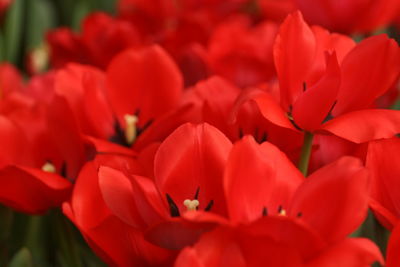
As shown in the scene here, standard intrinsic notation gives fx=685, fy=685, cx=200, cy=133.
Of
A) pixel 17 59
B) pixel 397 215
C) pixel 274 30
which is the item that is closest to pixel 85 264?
pixel 397 215

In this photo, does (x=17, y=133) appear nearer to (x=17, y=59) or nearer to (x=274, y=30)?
(x=274, y=30)

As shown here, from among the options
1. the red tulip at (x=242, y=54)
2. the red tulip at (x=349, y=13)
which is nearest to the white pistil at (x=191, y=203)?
the red tulip at (x=242, y=54)

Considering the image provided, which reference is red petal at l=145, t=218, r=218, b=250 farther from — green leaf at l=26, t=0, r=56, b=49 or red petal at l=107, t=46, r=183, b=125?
green leaf at l=26, t=0, r=56, b=49

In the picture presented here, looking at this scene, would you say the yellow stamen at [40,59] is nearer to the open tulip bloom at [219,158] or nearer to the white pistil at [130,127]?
the open tulip bloom at [219,158]

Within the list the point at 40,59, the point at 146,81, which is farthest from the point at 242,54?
the point at 40,59

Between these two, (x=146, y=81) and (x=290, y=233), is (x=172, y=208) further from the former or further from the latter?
(x=146, y=81)

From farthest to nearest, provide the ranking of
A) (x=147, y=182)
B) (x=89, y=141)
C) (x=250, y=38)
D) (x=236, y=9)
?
1. (x=236, y=9)
2. (x=250, y=38)
3. (x=89, y=141)
4. (x=147, y=182)
